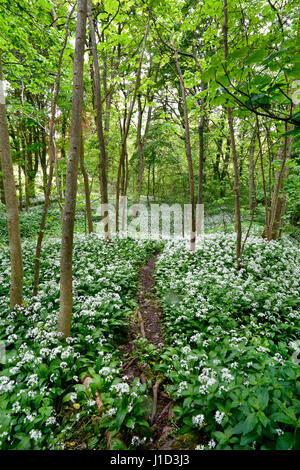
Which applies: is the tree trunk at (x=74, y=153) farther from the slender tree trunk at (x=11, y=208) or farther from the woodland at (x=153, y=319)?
the slender tree trunk at (x=11, y=208)

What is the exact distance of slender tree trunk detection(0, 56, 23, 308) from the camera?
13.8ft

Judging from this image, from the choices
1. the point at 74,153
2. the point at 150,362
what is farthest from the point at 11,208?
the point at 150,362

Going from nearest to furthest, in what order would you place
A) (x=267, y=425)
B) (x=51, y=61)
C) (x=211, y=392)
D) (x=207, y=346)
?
(x=267, y=425), (x=211, y=392), (x=207, y=346), (x=51, y=61)

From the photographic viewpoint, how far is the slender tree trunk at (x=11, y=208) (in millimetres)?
4199

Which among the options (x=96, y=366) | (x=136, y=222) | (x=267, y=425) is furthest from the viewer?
(x=136, y=222)

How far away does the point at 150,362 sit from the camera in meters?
3.67

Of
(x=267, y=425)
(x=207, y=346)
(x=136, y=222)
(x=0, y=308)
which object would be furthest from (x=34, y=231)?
(x=267, y=425)

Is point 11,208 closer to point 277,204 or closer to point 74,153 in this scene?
point 74,153

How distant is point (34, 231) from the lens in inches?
526

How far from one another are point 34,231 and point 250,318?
1301 cm

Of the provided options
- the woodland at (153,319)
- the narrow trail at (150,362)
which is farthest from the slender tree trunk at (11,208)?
the narrow trail at (150,362)

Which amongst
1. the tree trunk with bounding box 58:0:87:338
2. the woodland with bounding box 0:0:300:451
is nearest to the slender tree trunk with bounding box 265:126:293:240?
the woodland with bounding box 0:0:300:451
